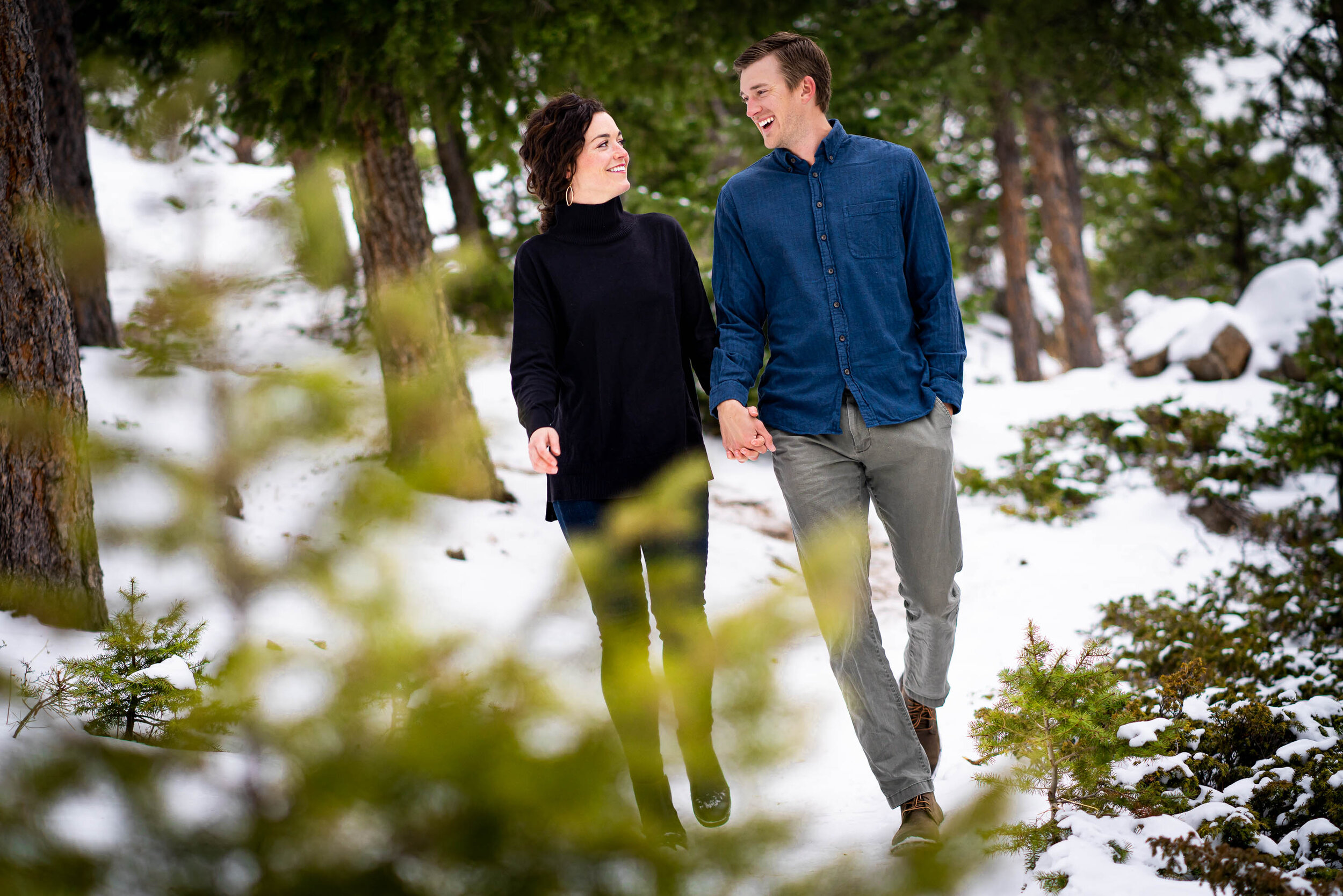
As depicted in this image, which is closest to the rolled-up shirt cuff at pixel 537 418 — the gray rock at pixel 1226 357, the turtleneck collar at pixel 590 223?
the turtleneck collar at pixel 590 223

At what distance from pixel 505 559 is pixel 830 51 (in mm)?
4813

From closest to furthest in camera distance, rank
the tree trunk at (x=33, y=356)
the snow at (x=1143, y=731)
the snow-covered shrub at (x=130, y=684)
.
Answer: the snow-covered shrub at (x=130, y=684) < the snow at (x=1143, y=731) < the tree trunk at (x=33, y=356)

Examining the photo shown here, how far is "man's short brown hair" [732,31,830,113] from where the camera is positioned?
2.63 meters

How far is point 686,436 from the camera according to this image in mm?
2750

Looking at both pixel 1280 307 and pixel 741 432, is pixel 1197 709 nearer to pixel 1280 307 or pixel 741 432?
pixel 741 432

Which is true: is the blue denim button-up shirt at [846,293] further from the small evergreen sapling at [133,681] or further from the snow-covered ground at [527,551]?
the small evergreen sapling at [133,681]

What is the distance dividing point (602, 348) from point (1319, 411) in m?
4.96

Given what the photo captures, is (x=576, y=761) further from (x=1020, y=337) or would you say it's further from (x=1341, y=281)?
(x=1020, y=337)

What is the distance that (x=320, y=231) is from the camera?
1.24 metres

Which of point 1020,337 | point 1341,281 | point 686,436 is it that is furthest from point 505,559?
point 1020,337

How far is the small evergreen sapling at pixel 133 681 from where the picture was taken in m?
1.44

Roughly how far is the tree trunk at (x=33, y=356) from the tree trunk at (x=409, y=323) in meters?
1.16

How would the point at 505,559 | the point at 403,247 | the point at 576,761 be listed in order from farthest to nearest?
the point at 403,247
the point at 505,559
the point at 576,761

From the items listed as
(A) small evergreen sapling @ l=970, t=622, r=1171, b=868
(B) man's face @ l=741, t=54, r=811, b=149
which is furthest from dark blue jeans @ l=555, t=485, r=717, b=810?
(B) man's face @ l=741, t=54, r=811, b=149
